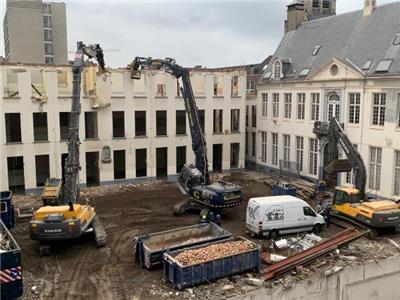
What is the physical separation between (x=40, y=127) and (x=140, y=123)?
876 cm

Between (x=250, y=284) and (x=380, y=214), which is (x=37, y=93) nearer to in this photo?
(x=250, y=284)

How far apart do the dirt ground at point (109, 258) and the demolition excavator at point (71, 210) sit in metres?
0.88

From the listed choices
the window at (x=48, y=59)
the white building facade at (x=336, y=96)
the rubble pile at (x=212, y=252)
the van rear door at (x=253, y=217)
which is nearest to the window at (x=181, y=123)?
the white building facade at (x=336, y=96)

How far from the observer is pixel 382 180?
29.3m

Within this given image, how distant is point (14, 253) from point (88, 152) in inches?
862

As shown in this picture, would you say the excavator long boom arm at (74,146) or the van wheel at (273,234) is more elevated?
the excavator long boom arm at (74,146)

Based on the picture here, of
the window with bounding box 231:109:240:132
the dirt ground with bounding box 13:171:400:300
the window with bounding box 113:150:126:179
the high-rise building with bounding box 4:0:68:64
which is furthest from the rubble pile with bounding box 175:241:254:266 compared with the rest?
the high-rise building with bounding box 4:0:68:64

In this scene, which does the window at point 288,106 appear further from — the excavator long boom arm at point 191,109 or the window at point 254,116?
the excavator long boom arm at point 191,109

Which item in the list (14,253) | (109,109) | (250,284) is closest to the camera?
(14,253)

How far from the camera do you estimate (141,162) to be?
130 feet

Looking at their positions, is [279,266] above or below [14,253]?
below

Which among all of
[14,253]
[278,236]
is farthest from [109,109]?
[14,253]

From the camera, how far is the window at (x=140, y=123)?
38.3 metres

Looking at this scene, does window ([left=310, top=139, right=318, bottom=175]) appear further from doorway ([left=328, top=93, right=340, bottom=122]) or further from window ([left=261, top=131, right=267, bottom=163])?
window ([left=261, top=131, right=267, bottom=163])
